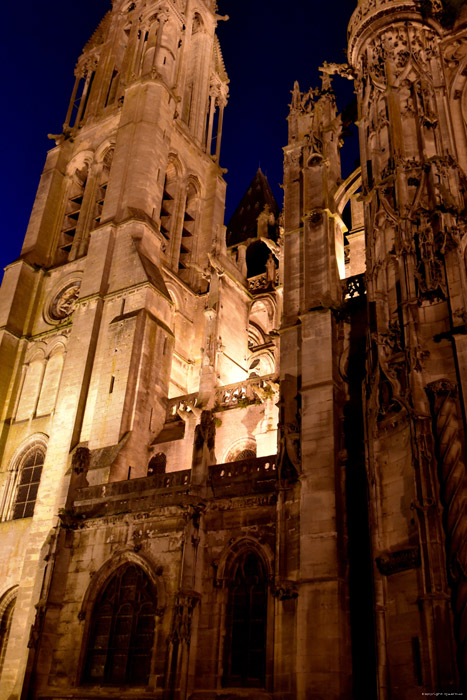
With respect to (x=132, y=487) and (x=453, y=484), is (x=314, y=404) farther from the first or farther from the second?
(x=132, y=487)

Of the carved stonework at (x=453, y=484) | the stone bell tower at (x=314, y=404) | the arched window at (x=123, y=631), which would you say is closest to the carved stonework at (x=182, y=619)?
the arched window at (x=123, y=631)

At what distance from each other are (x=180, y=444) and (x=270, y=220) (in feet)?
52.3

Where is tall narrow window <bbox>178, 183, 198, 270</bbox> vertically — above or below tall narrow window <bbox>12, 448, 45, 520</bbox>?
above

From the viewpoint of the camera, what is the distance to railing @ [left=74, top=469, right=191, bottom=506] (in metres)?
15.0

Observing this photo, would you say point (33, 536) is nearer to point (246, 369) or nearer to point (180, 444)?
point (180, 444)

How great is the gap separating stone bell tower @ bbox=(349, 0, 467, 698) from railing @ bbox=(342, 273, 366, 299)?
4.66 feet

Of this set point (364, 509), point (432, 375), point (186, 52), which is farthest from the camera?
point (186, 52)

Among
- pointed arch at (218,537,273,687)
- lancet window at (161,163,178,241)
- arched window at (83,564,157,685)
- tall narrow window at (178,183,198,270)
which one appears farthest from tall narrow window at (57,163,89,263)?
pointed arch at (218,537,273,687)

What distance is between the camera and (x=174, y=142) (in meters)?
28.9

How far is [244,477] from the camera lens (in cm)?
1382

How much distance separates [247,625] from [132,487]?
15.1 feet

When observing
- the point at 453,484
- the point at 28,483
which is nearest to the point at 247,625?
the point at 453,484

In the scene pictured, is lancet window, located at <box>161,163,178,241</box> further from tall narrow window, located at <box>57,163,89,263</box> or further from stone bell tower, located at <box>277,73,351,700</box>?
stone bell tower, located at <box>277,73,351,700</box>

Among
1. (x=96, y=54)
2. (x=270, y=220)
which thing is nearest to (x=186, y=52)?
(x=96, y=54)
